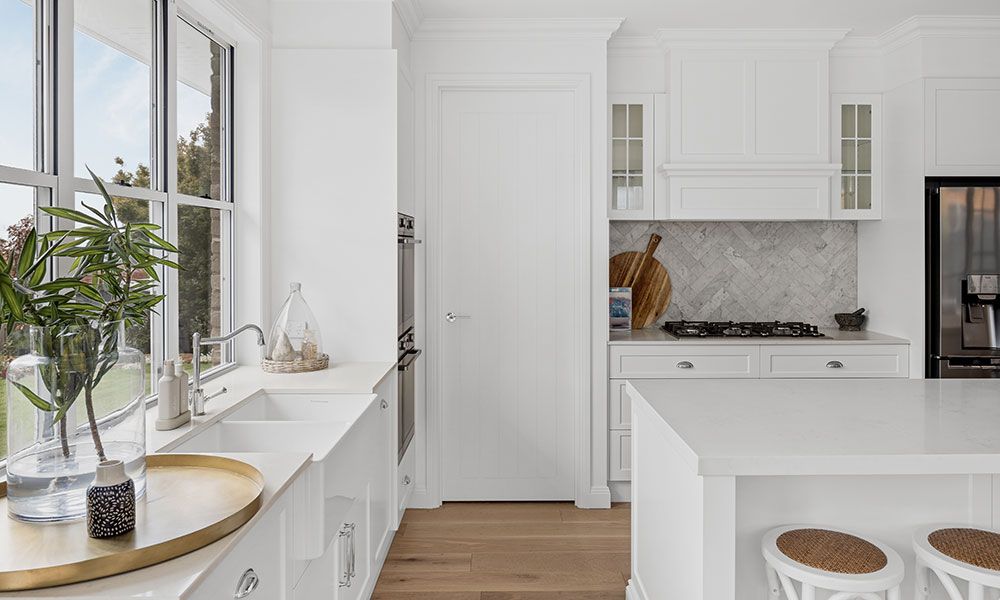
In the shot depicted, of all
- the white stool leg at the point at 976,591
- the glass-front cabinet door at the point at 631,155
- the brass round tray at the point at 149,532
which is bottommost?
the white stool leg at the point at 976,591

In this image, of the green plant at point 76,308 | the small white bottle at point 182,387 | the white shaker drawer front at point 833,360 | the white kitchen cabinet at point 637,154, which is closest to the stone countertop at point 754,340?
the white shaker drawer front at point 833,360

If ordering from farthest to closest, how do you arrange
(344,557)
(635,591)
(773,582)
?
(635,591) → (344,557) → (773,582)

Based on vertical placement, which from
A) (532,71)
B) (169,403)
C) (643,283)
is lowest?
(169,403)

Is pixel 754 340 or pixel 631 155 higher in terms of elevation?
pixel 631 155

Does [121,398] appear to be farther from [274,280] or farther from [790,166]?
[790,166]

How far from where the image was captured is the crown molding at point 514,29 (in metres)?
3.70

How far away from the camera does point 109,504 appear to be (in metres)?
1.14

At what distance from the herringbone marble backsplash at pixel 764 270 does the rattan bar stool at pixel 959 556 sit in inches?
102

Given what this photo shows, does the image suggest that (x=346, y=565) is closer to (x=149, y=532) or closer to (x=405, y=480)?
(x=149, y=532)

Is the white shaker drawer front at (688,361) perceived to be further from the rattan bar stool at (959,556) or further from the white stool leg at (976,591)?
the white stool leg at (976,591)

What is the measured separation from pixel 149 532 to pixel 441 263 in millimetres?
2731

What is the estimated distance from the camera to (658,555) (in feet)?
7.40

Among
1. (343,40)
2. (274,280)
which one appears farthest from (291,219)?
(343,40)

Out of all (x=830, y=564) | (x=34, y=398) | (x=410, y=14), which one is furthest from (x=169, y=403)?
(x=410, y=14)
